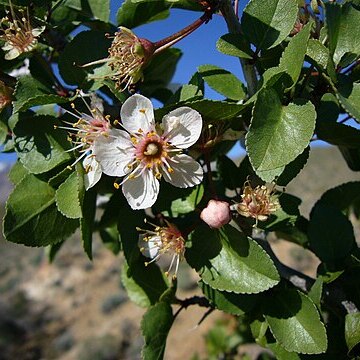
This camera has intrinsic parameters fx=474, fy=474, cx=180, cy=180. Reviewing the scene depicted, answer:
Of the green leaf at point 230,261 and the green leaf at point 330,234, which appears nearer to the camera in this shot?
the green leaf at point 230,261

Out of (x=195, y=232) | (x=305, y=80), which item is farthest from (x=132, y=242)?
(x=305, y=80)

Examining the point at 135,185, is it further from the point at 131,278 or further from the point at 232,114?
the point at 131,278

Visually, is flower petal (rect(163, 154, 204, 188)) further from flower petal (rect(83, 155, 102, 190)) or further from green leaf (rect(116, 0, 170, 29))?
green leaf (rect(116, 0, 170, 29))

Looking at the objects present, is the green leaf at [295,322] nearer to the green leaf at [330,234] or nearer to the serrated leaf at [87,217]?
the green leaf at [330,234]

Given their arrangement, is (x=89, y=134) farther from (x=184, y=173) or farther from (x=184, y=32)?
(x=184, y=32)

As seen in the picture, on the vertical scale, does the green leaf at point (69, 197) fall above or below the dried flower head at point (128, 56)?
below

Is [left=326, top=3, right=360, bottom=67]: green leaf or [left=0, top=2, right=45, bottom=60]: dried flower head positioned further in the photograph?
[left=0, top=2, right=45, bottom=60]: dried flower head

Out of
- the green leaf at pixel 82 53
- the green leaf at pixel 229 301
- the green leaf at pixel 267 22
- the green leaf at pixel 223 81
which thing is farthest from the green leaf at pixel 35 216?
the green leaf at pixel 267 22

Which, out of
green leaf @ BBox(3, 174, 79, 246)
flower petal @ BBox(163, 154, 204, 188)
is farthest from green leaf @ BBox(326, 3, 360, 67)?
green leaf @ BBox(3, 174, 79, 246)
